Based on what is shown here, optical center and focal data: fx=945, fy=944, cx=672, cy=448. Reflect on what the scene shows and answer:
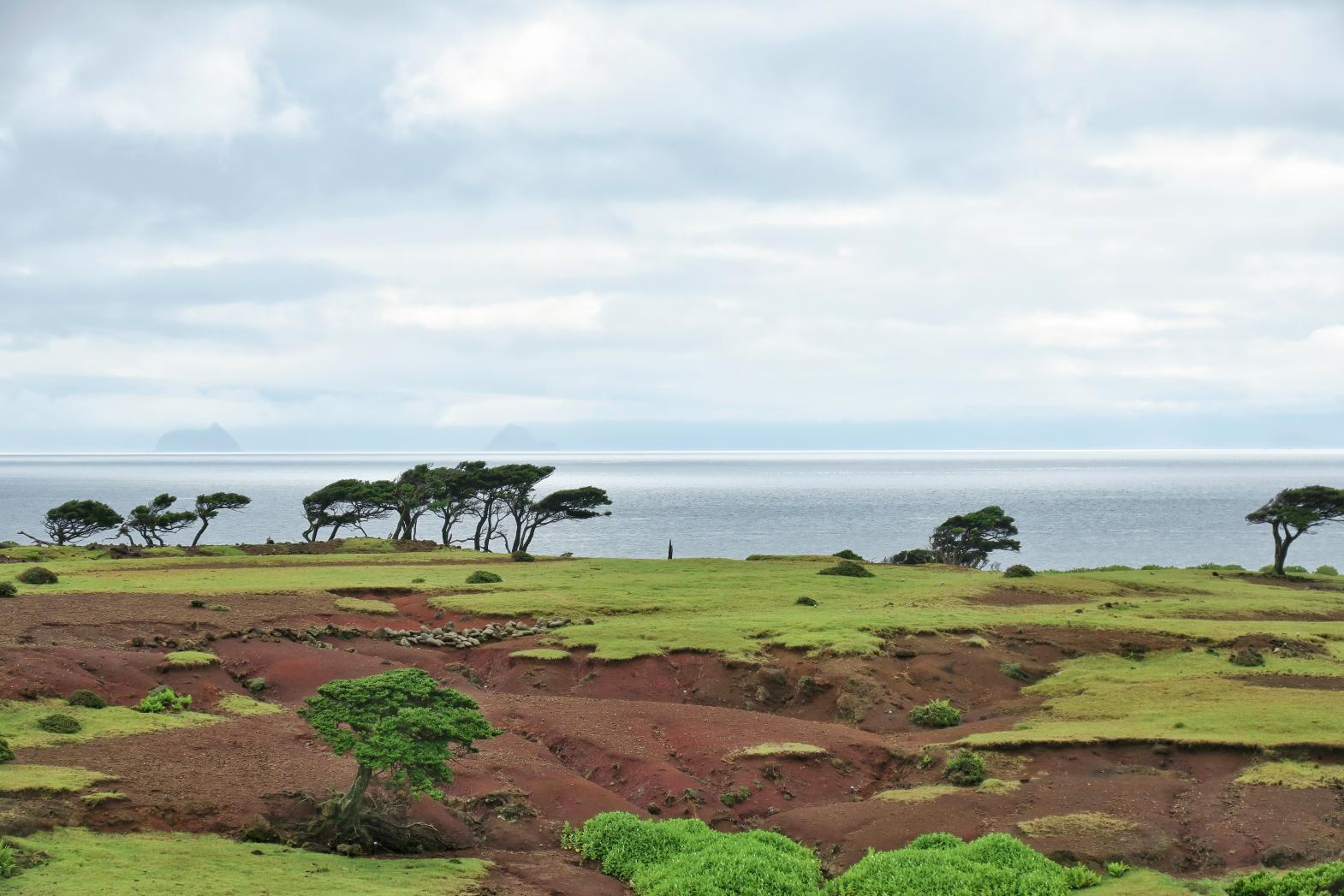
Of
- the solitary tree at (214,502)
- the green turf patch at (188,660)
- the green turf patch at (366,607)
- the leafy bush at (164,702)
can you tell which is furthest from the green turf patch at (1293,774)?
the solitary tree at (214,502)

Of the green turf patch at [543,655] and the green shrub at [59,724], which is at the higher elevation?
the green shrub at [59,724]

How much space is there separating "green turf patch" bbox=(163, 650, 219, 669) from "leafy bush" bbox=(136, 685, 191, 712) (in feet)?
6.78

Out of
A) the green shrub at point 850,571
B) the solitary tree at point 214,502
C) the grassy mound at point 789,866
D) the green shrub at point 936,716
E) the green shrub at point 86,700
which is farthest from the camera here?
the solitary tree at point 214,502

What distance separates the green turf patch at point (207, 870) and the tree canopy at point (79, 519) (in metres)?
77.0

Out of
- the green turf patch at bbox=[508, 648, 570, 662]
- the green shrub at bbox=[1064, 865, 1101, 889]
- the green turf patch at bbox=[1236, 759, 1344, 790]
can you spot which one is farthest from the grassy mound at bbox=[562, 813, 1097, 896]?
the green turf patch at bbox=[508, 648, 570, 662]

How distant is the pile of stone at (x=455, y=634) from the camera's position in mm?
35344

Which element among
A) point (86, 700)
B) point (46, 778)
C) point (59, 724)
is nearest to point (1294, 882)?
point (46, 778)

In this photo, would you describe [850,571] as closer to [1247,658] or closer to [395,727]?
[1247,658]

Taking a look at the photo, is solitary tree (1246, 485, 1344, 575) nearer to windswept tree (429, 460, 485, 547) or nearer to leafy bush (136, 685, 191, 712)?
leafy bush (136, 685, 191, 712)

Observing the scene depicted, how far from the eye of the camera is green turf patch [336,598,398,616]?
39781mm

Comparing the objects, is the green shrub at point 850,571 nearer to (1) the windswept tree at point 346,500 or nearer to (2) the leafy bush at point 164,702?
(2) the leafy bush at point 164,702

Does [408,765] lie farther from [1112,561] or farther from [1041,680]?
[1112,561]

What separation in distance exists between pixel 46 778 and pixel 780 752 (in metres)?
16.0

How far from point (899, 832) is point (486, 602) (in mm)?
25623
